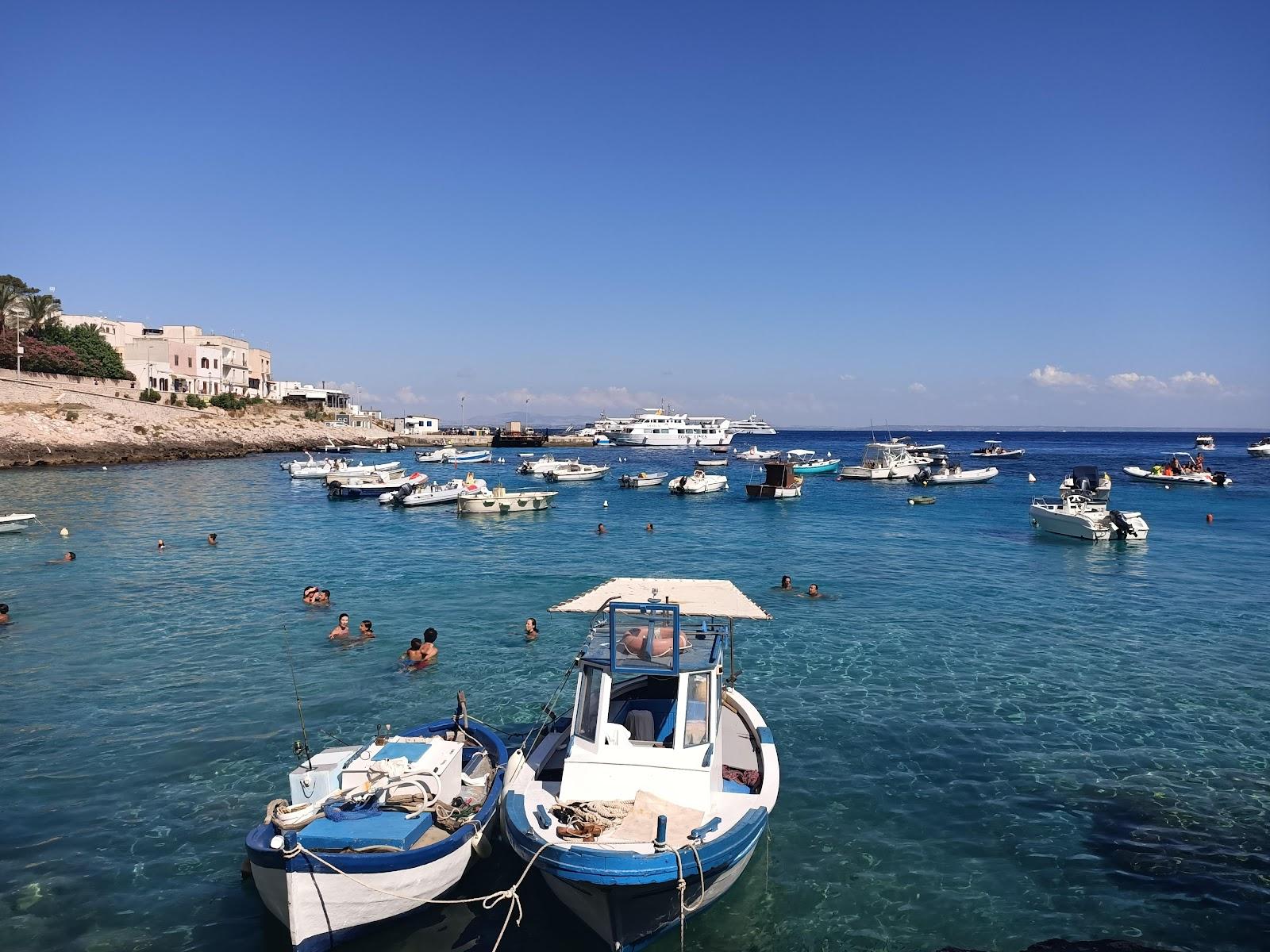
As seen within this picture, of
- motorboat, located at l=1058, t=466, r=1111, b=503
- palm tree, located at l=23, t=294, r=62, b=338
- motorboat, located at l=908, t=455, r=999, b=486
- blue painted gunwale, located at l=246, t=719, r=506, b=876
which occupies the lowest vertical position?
blue painted gunwale, located at l=246, t=719, r=506, b=876

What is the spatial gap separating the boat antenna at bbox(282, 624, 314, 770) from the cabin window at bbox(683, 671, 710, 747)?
578 centimetres

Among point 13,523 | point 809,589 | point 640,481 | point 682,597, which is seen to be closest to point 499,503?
point 640,481

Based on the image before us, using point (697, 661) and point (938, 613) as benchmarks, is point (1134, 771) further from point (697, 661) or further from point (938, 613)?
point (938, 613)

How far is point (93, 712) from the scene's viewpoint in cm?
1808

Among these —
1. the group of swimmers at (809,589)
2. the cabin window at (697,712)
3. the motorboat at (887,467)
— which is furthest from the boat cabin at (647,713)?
the motorboat at (887,467)

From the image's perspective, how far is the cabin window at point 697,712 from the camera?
1141 cm

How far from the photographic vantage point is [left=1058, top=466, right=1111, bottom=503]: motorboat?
49438mm

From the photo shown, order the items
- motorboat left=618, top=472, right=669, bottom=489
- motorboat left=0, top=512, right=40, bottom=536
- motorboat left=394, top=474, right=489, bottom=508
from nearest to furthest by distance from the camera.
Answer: motorboat left=0, top=512, right=40, bottom=536
motorboat left=394, top=474, right=489, bottom=508
motorboat left=618, top=472, right=669, bottom=489

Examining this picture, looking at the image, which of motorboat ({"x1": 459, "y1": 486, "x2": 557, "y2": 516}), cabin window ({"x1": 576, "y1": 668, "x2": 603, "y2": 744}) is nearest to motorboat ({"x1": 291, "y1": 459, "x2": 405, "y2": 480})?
motorboat ({"x1": 459, "y1": 486, "x2": 557, "y2": 516})

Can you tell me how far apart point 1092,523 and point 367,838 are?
149ft

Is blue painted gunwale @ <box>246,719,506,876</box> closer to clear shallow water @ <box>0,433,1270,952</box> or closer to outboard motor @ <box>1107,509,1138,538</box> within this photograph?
clear shallow water @ <box>0,433,1270,952</box>

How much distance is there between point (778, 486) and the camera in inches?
2707

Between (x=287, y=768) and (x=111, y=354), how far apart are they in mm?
121496

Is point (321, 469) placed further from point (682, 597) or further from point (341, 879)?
point (341, 879)
